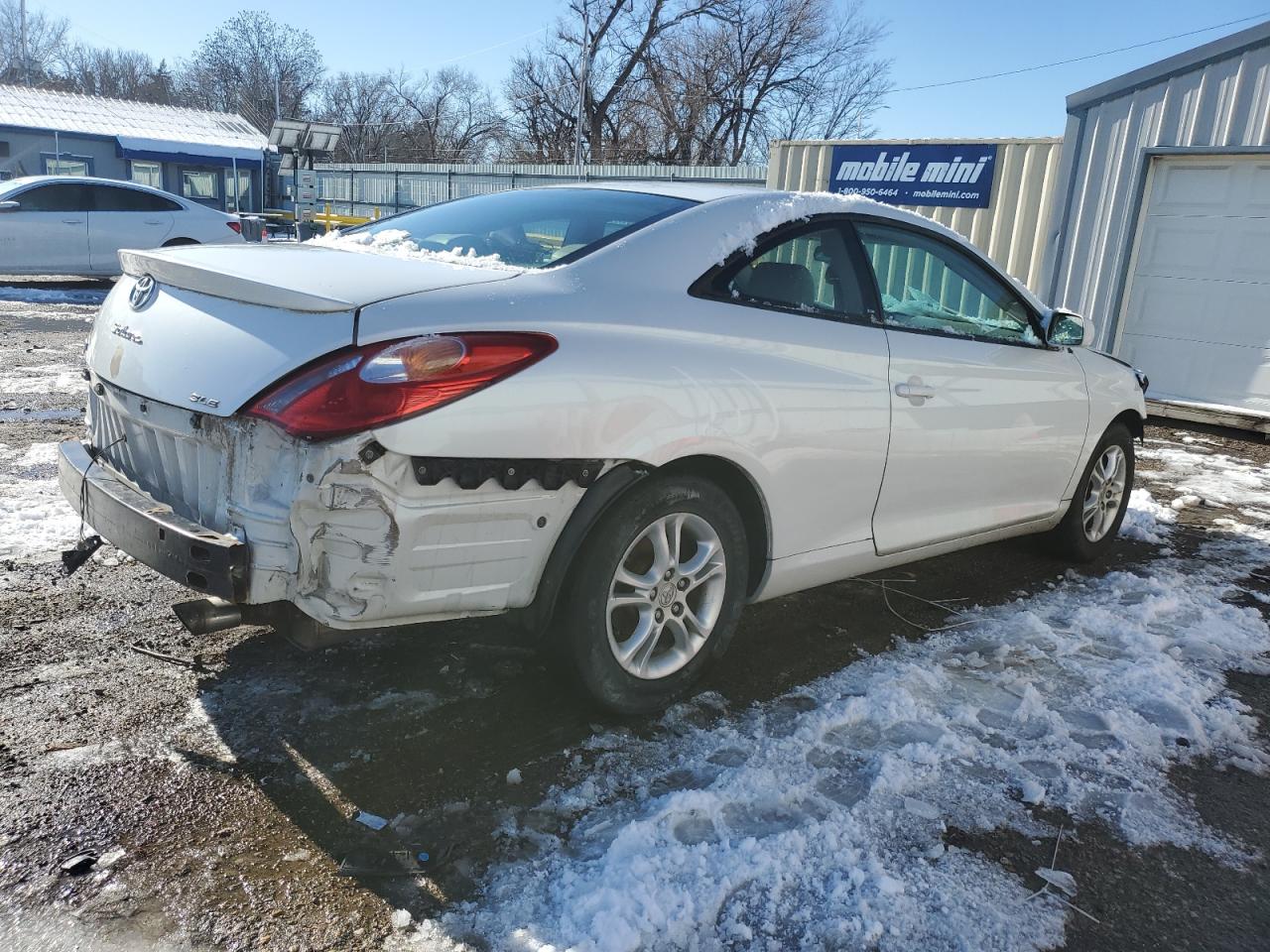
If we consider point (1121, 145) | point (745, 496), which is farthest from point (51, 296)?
point (745, 496)

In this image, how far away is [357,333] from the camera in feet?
7.88

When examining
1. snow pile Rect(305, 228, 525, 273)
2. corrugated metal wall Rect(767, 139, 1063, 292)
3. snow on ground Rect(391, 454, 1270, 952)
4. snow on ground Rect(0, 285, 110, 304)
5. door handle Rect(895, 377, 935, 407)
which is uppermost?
corrugated metal wall Rect(767, 139, 1063, 292)

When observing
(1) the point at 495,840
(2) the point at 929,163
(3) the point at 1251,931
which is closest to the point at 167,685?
(1) the point at 495,840

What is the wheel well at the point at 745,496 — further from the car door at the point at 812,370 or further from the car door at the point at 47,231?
the car door at the point at 47,231

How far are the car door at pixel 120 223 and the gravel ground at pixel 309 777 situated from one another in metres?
13.1

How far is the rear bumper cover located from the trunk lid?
→ 0.28 meters

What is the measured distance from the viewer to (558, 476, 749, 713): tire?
2.83 meters

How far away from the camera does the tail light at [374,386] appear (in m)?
2.36

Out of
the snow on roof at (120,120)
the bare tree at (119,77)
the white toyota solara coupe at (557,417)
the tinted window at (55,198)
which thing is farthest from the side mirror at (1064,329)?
the bare tree at (119,77)

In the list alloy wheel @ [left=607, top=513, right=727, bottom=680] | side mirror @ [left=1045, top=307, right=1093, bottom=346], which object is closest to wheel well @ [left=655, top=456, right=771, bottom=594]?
alloy wheel @ [left=607, top=513, right=727, bottom=680]

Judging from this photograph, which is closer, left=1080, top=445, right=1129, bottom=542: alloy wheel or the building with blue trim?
left=1080, top=445, right=1129, bottom=542: alloy wheel

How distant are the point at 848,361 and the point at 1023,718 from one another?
4.31ft

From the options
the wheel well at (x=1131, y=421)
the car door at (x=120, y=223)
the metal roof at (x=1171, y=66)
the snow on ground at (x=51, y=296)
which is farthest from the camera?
the car door at (x=120, y=223)

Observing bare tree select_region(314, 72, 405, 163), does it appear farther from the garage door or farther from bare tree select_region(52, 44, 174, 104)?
the garage door
